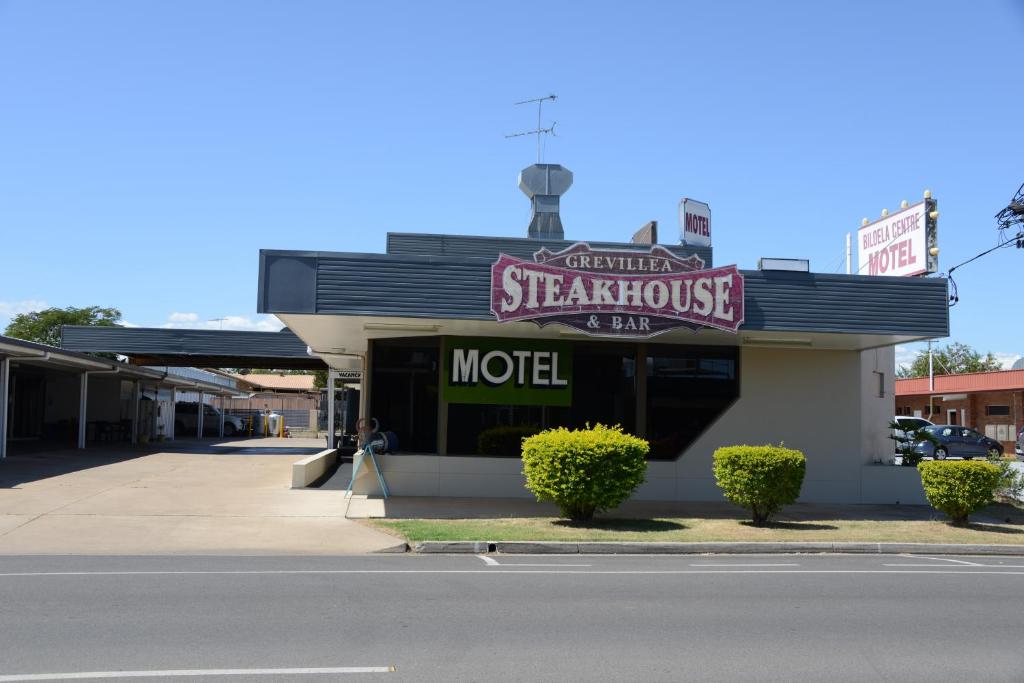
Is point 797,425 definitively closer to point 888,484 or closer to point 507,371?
point 888,484

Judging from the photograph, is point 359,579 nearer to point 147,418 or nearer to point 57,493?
point 57,493

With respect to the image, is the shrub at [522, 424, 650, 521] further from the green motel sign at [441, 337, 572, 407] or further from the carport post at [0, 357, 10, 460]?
the carport post at [0, 357, 10, 460]

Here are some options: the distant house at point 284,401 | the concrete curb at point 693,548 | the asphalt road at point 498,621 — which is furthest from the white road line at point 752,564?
the distant house at point 284,401

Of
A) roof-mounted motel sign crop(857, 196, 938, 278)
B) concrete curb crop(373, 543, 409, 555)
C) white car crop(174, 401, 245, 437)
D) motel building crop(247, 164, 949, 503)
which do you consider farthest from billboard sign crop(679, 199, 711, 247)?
white car crop(174, 401, 245, 437)

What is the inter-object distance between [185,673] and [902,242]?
79.8 feet

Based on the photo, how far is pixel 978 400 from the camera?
4762 cm

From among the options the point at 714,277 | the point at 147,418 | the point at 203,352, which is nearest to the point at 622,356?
the point at 714,277

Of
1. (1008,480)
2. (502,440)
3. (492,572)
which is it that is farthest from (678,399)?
(492,572)

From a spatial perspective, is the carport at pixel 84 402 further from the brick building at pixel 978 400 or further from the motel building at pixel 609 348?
the brick building at pixel 978 400

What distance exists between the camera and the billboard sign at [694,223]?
73.4 ft

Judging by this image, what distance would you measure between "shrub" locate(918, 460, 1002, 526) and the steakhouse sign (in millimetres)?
4218

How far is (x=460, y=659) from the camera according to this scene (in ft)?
22.4

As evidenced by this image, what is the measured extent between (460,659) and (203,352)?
85.7 feet

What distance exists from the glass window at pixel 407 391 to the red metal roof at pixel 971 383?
113 ft
